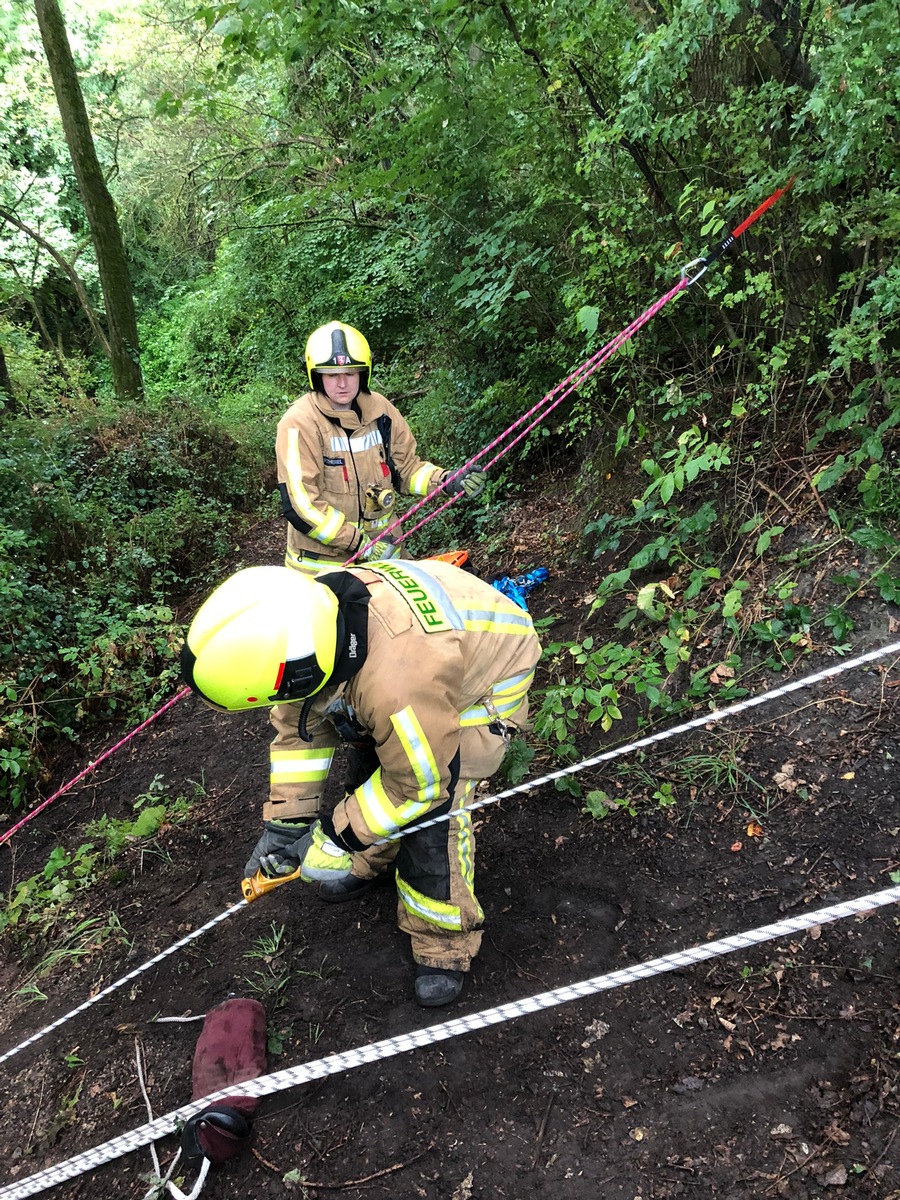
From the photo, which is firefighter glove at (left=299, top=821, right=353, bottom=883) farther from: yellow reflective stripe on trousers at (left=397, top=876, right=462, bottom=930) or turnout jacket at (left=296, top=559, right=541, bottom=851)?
yellow reflective stripe on trousers at (left=397, top=876, right=462, bottom=930)

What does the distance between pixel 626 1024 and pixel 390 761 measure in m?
1.19

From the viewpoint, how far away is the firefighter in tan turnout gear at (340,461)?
373cm

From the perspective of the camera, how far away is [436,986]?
2.52 metres

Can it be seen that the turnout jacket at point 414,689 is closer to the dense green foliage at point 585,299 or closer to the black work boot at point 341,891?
the black work boot at point 341,891

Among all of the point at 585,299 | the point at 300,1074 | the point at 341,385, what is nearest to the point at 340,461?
the point at 341,385

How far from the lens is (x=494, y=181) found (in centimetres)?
502

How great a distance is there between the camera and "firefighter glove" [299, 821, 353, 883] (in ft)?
7.63

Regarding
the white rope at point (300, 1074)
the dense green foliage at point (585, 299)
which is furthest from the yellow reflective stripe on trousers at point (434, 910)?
the dense green foliage at point (585, 299)

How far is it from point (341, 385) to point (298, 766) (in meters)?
2.18

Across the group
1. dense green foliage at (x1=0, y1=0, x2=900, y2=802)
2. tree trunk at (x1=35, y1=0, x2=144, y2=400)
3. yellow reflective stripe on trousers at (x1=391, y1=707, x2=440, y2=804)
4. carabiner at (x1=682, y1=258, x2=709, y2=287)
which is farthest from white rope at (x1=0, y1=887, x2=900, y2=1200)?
tree trunk at (x1=35, y1=0, x2=144, y2=400)

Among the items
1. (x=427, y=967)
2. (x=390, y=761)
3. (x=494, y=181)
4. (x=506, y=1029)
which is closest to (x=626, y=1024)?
(x=506, y=1029)

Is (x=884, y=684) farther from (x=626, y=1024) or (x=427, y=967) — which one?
(x=427, y=967)

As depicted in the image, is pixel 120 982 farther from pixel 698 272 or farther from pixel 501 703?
pixel 698 272

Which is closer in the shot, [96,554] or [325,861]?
[325,861]
